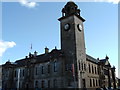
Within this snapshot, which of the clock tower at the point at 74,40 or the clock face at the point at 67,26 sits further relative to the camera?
the clock face at the point at 67,26

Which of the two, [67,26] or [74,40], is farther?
[67,26]

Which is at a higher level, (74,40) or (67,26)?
(67,26)

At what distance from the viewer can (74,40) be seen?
123 feet

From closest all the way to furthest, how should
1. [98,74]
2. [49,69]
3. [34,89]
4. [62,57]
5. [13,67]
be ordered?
[62,57], [49,69], [34,89], [98,74], [13,67]

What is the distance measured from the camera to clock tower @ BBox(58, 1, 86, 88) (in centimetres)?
3606

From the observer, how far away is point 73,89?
34.8m

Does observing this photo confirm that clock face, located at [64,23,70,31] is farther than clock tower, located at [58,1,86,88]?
Yes

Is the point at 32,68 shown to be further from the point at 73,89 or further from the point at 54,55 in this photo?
the point at 73,89

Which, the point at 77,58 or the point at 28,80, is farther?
the point at 28,80

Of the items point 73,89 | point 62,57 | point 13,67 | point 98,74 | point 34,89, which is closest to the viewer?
point 73,89

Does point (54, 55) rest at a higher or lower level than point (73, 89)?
higher

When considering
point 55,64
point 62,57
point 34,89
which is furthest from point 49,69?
point 34,89

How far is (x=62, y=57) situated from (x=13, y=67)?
24.0 meters

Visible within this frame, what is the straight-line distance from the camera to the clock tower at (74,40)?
36.1 meters
